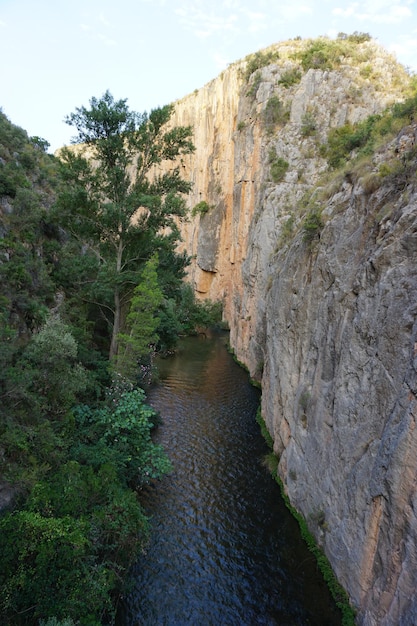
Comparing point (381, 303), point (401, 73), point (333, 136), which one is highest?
point (401, 73)

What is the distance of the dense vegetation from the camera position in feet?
22.3

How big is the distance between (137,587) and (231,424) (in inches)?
410

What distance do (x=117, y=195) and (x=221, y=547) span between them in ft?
49.0

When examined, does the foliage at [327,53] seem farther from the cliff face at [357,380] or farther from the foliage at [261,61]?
the cliff face at [357,380]

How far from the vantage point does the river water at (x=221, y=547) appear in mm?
8891

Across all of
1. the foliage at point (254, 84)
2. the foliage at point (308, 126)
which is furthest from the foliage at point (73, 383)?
the foliage at point (254, 84)

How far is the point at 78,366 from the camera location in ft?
40.4

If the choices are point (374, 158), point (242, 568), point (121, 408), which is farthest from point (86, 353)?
point (374, 158)

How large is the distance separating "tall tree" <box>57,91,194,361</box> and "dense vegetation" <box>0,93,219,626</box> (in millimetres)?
67

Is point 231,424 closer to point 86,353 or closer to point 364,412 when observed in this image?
point 86,353

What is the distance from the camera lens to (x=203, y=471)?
585 inches

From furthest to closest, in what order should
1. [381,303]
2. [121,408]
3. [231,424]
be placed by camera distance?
[231,424]
[121,408]
[381,303]

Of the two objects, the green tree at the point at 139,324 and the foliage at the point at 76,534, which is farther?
the green tree at the point at 139,324

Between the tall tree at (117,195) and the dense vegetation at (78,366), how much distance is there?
67 mm
